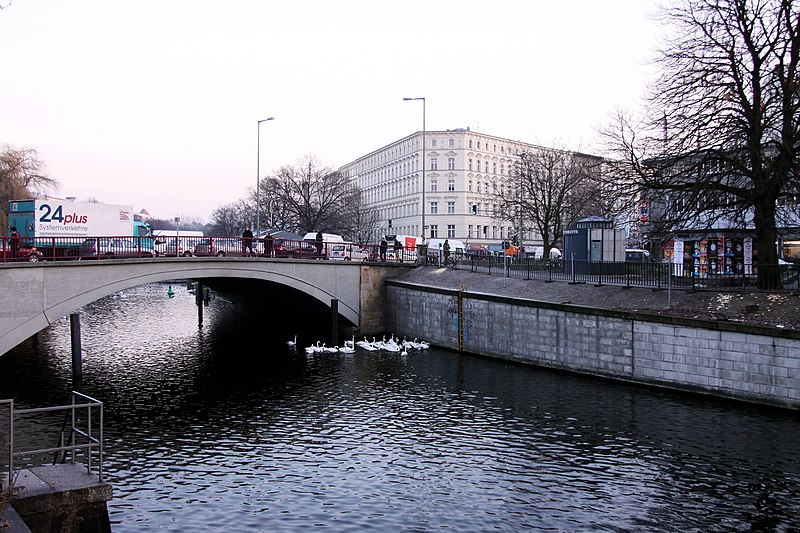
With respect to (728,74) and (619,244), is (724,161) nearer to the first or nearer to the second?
(728,74)

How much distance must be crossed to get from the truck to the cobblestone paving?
16868 millimetres

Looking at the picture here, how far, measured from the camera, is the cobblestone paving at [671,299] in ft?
75.2

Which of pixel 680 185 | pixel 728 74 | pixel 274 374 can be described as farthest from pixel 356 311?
pixel 728 74

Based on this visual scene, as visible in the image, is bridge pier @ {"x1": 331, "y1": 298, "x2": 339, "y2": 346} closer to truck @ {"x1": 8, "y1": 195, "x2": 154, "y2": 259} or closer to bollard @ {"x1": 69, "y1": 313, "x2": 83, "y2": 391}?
truck @ {"x1": 8, "y1": 195, "x2": 154, "y2": 259}

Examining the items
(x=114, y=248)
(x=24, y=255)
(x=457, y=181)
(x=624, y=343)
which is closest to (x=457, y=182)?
(x=457, y=181)

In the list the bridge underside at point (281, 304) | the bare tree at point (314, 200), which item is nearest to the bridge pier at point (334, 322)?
the bridge underside at point (281, 304)

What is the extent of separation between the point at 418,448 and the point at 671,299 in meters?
13.5

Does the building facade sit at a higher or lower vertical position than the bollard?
higher

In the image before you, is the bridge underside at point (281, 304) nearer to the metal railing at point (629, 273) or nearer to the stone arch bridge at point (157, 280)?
the stone arch bridge at point (157, 280)

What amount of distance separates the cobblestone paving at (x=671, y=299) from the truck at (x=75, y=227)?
1687 centimetres

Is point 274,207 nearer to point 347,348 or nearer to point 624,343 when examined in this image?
point 347,348

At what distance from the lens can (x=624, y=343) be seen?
84.7ft

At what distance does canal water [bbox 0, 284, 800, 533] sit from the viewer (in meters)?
13.9

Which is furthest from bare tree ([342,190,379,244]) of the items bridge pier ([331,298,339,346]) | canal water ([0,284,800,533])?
canal water ([0,284,800,533])
